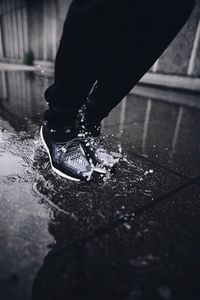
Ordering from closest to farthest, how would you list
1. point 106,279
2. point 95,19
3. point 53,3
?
point 106,279, point 95,19, point 53,3

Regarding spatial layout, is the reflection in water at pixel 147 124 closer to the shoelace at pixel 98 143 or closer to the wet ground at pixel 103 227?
the wet ground at pixel 103 227

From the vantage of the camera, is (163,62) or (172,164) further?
(163,62)

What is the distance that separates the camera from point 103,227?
95 cm

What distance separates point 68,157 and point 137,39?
Result: 66 cm

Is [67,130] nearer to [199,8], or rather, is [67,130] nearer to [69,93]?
[69,93]

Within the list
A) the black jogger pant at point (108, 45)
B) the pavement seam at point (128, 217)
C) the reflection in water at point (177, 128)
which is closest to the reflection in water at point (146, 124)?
the reflection in water at point (177, 128)

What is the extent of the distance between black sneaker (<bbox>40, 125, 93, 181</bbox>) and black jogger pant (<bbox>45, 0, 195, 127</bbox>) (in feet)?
0.28

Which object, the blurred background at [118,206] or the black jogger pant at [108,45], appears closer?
the blurred background at [118,206]

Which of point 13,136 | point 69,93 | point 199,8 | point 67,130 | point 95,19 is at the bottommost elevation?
point 13,136

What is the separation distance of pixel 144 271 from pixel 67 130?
30.8 inches

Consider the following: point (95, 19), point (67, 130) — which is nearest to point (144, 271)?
A: point (67, 130)

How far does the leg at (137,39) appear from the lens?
3.53 ft

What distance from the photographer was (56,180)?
1.24 m

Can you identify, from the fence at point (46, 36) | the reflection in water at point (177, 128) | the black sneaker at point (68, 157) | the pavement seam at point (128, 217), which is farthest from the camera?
the fence at point (46, 36)
